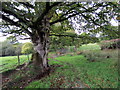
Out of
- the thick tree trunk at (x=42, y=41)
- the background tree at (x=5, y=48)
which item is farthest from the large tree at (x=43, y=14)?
the background tree at (x=5, y=48)

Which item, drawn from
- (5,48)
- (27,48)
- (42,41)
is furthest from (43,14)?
(27,48)

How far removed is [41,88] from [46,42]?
2.84 m

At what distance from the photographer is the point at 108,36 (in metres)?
4.01

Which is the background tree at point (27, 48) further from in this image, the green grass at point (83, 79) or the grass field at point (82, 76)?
the green grass at point (83, 79)

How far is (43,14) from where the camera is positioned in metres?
2.42

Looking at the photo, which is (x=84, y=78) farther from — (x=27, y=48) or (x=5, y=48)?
(x=27, y=48)

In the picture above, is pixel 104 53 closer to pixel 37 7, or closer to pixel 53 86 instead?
pixel 53 86

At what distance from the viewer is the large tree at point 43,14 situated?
7.91ft

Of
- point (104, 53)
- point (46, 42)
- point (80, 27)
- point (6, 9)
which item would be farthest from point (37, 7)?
point (104, 53)

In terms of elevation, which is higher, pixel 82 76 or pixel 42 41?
pixel 42 41

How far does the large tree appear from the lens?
241cm

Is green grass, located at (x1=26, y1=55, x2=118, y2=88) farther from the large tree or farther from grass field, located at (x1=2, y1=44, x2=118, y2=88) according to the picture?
the large tree

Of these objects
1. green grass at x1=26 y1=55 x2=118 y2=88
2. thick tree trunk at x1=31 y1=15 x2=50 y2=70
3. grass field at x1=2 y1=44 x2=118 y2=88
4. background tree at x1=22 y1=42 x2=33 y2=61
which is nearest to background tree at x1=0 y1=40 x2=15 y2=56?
grass field at x1=2 y1=44 x2=118 y2=88

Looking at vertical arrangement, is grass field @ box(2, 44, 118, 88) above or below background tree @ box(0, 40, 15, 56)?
below
